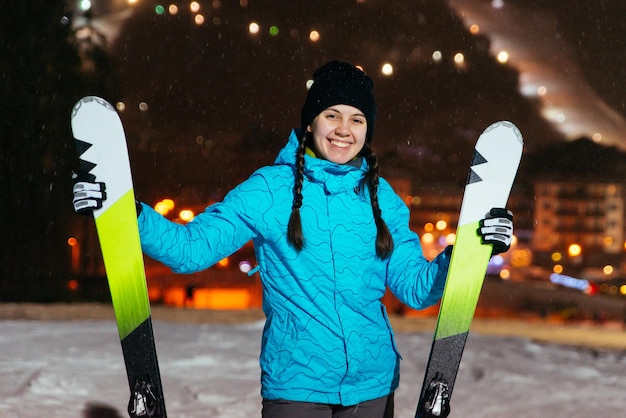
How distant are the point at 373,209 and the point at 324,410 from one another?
1.70 ft

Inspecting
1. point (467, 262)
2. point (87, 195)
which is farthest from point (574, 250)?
point (87, 195)

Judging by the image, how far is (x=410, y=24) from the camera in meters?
20.1

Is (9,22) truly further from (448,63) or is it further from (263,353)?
(448,63)

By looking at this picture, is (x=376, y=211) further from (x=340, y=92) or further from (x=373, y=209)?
(x=340, y=92)

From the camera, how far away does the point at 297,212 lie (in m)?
1.80

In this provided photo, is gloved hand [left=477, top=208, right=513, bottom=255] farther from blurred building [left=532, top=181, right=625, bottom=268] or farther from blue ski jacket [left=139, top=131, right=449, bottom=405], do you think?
blurred building [left=532, top=181, right=625, bottom=268]

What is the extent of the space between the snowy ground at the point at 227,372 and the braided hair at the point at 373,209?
211 centimetres

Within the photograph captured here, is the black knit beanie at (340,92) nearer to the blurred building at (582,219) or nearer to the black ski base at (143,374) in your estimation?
the black ski base at (143,374)

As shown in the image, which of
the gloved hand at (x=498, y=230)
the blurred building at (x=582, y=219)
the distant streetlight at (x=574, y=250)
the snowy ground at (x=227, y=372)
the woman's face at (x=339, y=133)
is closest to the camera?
the woman's face at (x=339, y=133)

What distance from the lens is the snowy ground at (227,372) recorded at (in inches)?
151

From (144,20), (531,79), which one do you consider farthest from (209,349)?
(531,79)

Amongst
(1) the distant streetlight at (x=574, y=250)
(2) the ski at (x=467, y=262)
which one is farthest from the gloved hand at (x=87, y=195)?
(1) the distant streetlight at (x=574, y=250)

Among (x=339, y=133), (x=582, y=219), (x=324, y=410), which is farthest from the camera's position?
(x=582, y=219)

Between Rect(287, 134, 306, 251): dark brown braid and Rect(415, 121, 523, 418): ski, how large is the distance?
453 millimetres
